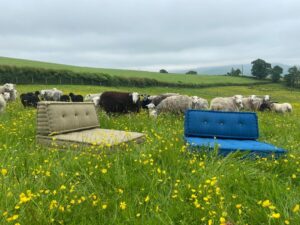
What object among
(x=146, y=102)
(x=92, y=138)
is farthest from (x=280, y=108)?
(x=92, y=138)

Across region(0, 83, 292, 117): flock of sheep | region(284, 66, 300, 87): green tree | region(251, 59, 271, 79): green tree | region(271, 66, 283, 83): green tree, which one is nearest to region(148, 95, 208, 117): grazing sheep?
region(0, 83, 292, 117): flock of sheep

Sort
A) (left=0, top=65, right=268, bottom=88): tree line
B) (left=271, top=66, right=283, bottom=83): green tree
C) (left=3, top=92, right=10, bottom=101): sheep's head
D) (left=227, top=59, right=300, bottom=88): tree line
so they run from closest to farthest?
(left=3, top=92, right=10, bottom=101): sheep's head
(left=0, top=65, right=268, bottom=88): tree line
(left=227, top=59, right=300, bottom=88): tree line
(left=271, top=66, right=283, bottom=83): green tree

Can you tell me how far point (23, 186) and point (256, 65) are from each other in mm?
81180

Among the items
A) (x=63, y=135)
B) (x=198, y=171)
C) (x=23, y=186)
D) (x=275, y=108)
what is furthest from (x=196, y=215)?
(x=275, y=108)

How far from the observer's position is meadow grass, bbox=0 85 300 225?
11.2ft

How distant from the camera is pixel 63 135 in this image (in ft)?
21.9

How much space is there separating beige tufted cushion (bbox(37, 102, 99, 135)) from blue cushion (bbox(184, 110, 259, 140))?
8.06 feet

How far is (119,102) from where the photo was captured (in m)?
12.1

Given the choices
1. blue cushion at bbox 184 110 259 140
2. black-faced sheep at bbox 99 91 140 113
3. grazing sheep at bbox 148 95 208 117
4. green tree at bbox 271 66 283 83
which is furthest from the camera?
green tree at bbox 271 66 283 83

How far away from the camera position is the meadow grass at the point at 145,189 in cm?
341

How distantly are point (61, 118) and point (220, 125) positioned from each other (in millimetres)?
3573

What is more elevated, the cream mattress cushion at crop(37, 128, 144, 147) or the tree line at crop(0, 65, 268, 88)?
the tree line at crop(0, 65, 268, 88)

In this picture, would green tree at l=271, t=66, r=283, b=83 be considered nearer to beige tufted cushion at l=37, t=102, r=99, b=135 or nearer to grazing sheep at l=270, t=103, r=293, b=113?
grazing sheep at l=270, t=103, r=293, b=113

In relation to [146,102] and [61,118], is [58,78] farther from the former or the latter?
[61,118]
